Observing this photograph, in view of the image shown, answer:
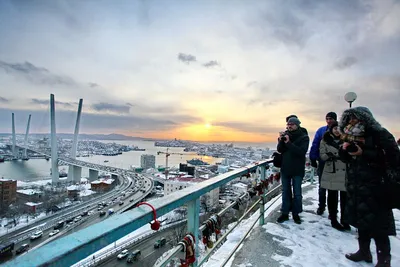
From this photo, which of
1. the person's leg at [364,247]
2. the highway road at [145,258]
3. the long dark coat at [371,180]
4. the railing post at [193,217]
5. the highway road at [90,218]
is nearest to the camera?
the railing post at [193,217]

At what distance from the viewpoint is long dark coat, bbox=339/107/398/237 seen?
1670 mm

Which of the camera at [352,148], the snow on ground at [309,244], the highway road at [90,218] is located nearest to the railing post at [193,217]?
the snow on ground at [309,244]

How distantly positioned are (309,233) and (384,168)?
4.33ft

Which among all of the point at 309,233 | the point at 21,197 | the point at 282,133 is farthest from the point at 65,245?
the point at 21,197

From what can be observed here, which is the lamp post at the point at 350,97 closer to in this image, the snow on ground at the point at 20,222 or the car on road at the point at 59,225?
the car on road at the point at 59,225

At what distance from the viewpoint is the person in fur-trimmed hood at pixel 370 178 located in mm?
1671

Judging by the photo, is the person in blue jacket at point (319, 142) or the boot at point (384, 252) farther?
the person in blue jacket at point (319, 142)

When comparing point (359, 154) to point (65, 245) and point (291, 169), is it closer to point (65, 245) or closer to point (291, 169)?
point (291, 169)

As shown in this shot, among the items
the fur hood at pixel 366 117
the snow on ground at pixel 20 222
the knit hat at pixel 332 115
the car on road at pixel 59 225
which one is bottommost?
the snow on ground at pixel 20 222

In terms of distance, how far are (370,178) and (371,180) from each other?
16 millimetres

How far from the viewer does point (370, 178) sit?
1.72 m

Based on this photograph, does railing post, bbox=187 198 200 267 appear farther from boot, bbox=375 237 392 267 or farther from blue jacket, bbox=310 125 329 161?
blue jacket, bbox=310 125 329 161

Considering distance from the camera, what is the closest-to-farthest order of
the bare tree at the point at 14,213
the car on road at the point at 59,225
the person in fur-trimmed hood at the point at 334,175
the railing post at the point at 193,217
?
the railing post at the point at 193,217 < the person in fur-trimmed hood at the point at 334,175 < the car on road at the point at 59,225 < the bare tree at the point at 14,213

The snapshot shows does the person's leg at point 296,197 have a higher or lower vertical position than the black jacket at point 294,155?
lower
